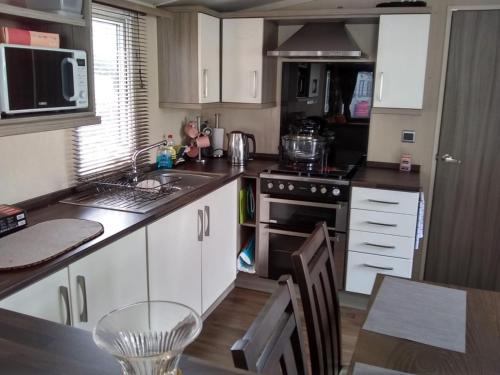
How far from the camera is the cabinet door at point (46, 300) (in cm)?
156

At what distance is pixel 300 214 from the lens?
3.28 meters

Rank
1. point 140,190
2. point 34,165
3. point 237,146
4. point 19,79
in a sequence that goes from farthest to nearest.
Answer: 1. point 237,146
2. point 140,190
3. point 34,165
4. point 19,79

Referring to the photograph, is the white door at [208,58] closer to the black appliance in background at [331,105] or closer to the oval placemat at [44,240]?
the black appliance in background at [331,105]

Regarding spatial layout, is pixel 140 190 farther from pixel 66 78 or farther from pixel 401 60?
pixel 401 60

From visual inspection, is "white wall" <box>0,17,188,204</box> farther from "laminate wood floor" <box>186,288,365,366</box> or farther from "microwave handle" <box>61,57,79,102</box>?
"laminate wood floor" <box>186,288,365,366</box>

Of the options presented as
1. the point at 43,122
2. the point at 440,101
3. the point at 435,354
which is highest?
the point at 440,101

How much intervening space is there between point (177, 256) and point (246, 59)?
1600 mm

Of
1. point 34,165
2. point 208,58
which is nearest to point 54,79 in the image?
point 34,165

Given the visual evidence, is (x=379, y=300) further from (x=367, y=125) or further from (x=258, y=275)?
(x=367, y=125)

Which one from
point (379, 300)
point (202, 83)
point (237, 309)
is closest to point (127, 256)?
point (379, 300)

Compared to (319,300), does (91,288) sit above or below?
below

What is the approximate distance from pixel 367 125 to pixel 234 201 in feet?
3.94

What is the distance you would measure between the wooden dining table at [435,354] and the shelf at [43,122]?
140 centimetres

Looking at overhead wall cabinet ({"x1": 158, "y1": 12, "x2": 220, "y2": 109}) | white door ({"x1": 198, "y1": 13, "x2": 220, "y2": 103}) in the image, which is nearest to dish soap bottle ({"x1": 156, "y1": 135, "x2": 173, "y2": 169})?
→ overhead wall cabinet ({"x1": 158, "y1": 12, "x2": 220, "y2": 109})
